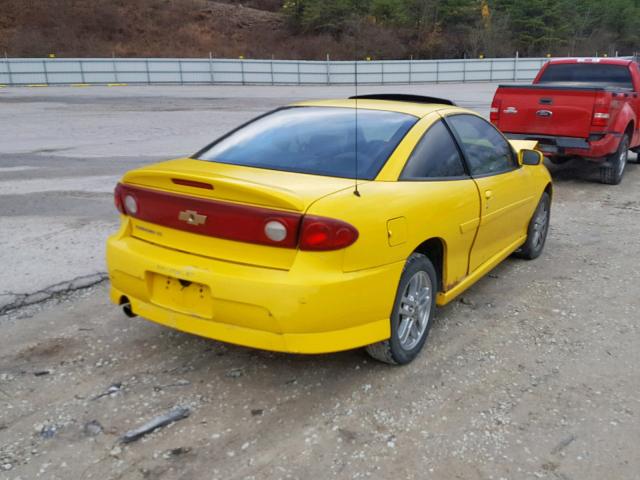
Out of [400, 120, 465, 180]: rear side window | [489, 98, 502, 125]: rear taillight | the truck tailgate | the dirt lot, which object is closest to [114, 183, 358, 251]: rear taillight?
[400, 120, 465, 180]: rear side window

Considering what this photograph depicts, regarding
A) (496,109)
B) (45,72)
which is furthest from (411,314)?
(45,72)

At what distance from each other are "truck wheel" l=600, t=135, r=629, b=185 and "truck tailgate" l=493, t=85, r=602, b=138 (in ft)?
2.78

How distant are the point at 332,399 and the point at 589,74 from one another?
9.35 meters

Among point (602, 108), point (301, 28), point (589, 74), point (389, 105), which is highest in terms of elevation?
point (301, 28)

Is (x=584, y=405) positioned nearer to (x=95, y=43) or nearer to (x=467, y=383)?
(x=467, y=383)

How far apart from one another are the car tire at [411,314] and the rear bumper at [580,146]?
5531 millimetres

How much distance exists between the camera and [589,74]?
34.2 feet

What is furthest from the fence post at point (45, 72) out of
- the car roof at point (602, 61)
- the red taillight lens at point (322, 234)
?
the red taillight lens at point (322, 234)

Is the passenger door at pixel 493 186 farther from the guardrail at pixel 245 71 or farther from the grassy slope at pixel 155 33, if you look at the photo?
the grassy slope at pixel 155 33

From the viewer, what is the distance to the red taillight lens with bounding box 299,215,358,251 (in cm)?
290

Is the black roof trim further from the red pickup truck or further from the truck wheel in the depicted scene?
the truck wheel

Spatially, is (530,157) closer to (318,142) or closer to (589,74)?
(318,142)

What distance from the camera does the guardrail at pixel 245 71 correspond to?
100 feet

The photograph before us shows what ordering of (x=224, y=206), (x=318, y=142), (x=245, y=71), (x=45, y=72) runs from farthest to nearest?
(x=245, y=71) → (x=45, y=72) → (x=318, y=142) → (x=224, y=206)
